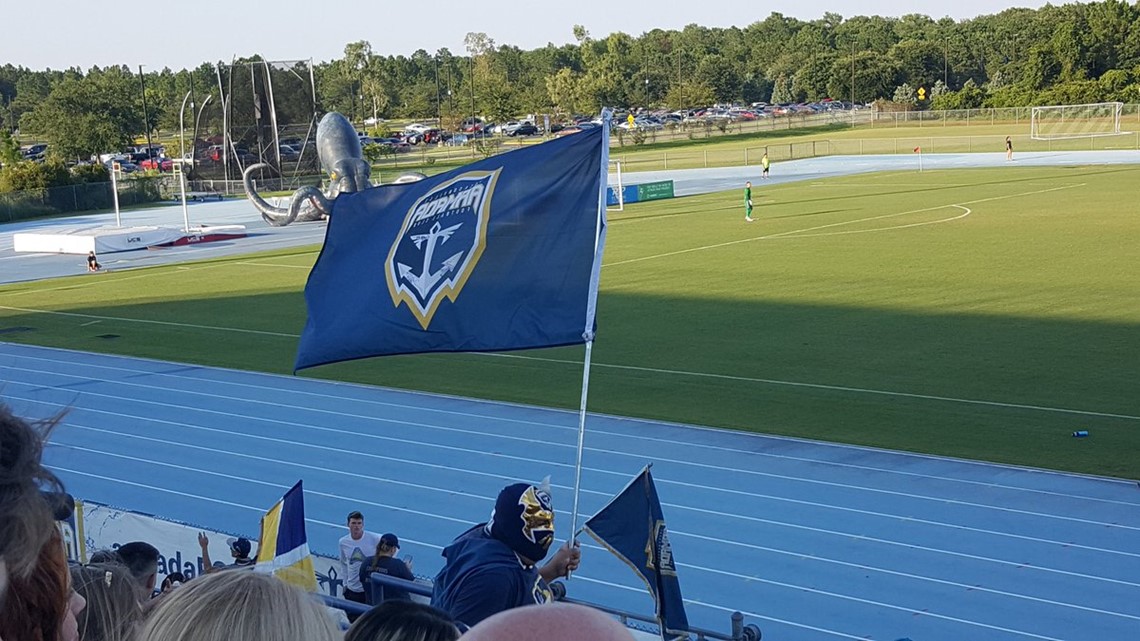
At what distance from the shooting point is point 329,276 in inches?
332

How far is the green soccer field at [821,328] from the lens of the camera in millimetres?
15977

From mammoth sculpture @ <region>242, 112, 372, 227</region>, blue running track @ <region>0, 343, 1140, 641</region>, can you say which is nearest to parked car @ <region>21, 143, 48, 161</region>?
mammoth sculpture @ <region>242, 112, 372, 227</region>

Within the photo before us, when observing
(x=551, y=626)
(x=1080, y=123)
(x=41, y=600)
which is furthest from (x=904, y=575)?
(x=1080, y=123)

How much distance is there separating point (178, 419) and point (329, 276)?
10.6 meters

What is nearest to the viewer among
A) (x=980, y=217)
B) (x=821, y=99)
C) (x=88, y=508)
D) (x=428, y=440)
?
(x=88, y=508)

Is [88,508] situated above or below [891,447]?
above

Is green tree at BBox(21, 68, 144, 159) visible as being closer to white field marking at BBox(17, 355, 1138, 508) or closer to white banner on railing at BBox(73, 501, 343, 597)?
white field marking at BBox(17, 355, 1138, 508)

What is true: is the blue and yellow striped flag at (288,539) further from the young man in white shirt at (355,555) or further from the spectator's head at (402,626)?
the spectator's head at (402,626)

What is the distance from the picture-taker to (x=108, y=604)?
10.0ft

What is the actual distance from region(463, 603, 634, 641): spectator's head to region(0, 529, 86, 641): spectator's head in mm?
1190

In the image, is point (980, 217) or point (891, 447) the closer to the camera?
point (891, 447)

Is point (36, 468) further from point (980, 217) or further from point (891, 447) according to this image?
point (980, 217)

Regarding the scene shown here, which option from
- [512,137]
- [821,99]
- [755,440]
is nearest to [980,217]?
[755,440]

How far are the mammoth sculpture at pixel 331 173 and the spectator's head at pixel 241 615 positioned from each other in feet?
158
